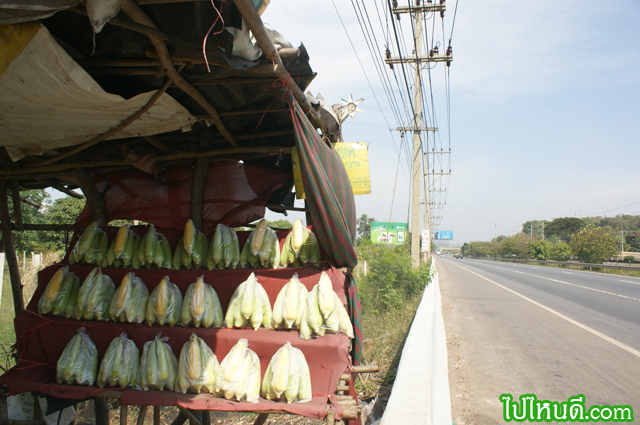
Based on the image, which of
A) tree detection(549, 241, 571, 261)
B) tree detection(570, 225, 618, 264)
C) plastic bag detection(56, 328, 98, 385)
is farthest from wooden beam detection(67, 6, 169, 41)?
tree detection(549, 241, 571, 261)

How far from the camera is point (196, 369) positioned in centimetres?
240

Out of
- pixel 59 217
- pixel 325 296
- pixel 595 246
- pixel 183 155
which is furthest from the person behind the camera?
pixel 595 246

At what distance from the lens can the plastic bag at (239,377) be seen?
2357 mm

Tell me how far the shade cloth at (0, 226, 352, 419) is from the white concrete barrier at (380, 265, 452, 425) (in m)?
0.42

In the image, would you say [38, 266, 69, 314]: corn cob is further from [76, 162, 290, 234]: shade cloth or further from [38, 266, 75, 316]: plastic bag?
[76, 162, 290, 234]: shade cloth

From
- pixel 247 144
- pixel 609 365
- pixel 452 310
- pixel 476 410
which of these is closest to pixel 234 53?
pixel 247 144

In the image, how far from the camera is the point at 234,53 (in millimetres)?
1812

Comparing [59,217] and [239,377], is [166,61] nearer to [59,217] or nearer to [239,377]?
[239,377]

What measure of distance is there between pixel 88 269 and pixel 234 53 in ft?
7.42

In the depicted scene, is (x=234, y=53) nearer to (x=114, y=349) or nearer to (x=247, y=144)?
(x=247, y=144)

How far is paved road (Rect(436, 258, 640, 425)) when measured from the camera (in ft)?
13.6

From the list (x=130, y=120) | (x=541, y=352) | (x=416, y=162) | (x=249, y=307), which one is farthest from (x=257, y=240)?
(x=416, y=162)

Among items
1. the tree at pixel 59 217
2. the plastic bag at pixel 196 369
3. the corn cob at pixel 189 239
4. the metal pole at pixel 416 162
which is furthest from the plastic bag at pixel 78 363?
the tree at pixel 59 217

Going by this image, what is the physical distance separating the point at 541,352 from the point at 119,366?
582 cm
